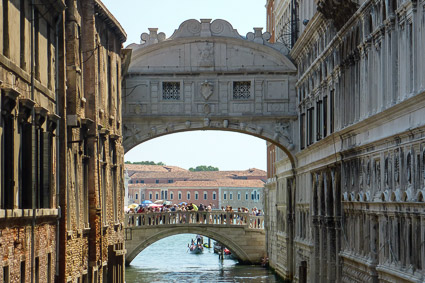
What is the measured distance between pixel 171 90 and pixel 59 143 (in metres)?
14.3

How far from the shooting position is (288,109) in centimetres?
3300

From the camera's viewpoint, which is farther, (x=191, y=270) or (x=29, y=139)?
(x=191, y=270)

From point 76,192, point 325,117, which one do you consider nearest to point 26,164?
point 76,192

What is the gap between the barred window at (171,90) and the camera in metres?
33.0

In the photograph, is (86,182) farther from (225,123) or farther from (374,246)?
(225,123)

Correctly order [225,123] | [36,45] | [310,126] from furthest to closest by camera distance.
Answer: [225,123], [310,126], [36,45]

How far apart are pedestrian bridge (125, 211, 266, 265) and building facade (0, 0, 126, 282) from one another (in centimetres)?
1754

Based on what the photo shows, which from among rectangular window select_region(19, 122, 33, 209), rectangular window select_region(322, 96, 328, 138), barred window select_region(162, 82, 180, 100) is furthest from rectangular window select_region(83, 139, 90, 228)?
barred window select_region(162, 82, 180, 100)

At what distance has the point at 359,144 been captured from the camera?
885 inches

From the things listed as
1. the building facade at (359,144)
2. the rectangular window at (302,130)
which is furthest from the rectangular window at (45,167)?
the rectangular window at (302,130)

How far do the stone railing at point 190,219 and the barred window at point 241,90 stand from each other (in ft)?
45.7

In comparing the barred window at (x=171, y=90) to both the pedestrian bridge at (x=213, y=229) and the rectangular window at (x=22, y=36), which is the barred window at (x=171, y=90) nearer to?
the pedestrian bridge at (x=213, y=229)

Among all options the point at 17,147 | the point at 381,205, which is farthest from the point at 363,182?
the point at 17,147

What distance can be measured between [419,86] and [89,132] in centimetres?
822
